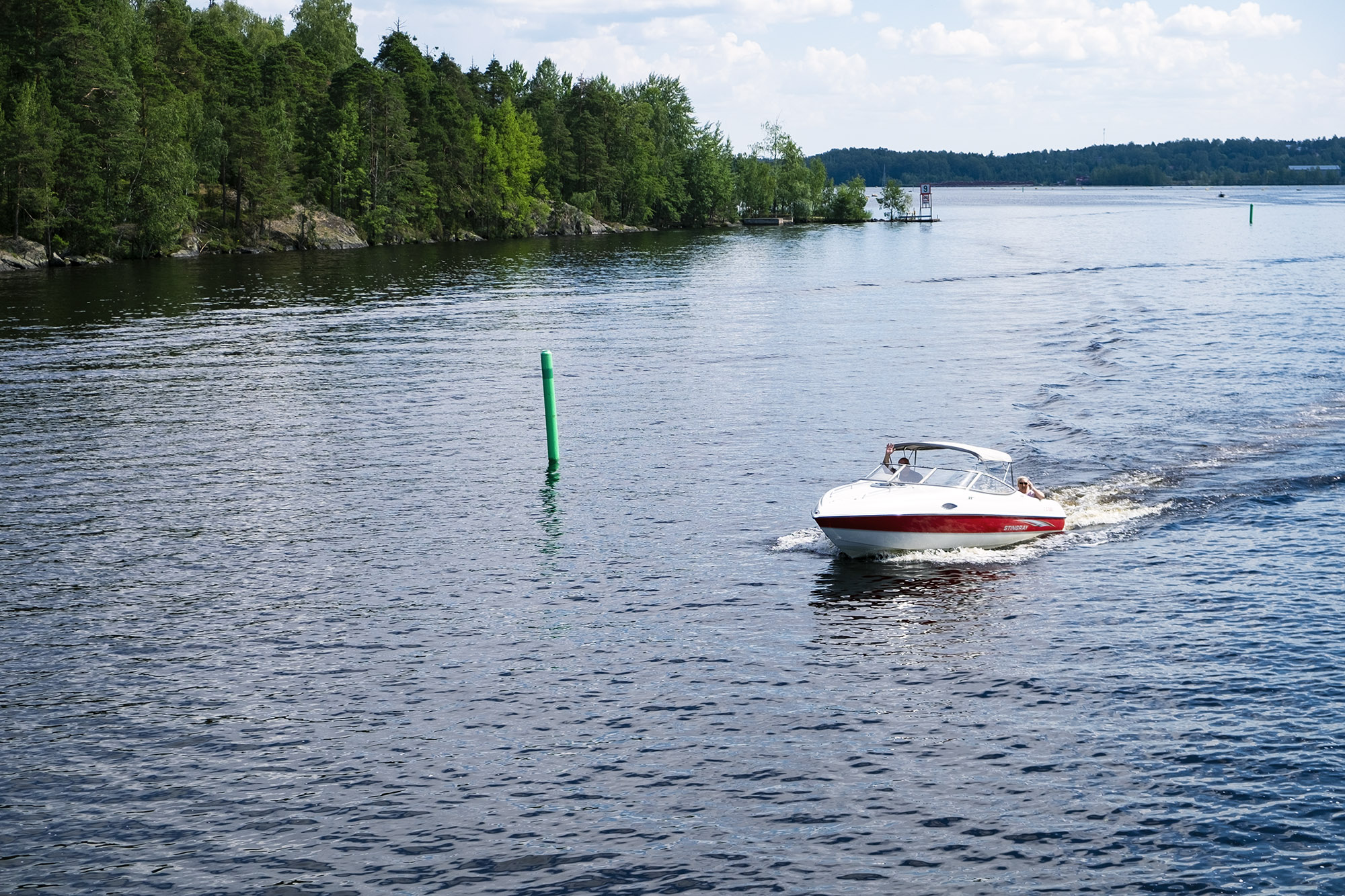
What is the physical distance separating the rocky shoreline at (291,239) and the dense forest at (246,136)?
930mm

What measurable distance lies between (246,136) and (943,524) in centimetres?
12291

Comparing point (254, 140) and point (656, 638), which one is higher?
point (254, 140)

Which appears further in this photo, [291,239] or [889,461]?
[291,239]

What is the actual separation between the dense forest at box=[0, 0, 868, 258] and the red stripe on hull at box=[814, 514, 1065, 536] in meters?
99.5

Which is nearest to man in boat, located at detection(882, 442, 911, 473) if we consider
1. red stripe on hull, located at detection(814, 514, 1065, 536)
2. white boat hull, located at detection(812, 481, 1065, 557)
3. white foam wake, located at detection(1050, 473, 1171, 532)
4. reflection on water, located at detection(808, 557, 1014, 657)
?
white boat hull, located at detection(812, 481, 1065, 557)

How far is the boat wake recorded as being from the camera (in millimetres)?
28516

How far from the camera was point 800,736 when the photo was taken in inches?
749

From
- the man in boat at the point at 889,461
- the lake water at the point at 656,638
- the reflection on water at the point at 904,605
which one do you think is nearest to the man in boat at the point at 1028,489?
the lake water at the point at 656,638

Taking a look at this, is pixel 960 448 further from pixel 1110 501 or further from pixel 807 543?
pixel 1110 501

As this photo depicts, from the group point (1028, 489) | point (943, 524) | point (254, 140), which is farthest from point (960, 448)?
point (254, 140)

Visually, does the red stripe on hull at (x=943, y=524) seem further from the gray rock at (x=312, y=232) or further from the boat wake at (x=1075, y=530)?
the gray rock at (x=312, y=232)

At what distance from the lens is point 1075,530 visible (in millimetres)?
30703

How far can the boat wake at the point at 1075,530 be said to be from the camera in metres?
28.5

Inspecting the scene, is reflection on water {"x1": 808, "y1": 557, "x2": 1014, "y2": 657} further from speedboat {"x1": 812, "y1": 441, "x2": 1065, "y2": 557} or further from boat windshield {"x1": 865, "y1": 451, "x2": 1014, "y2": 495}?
boat windshield {"x1": 865, "y1": 451, "x2": 1014, "y2": 495}
